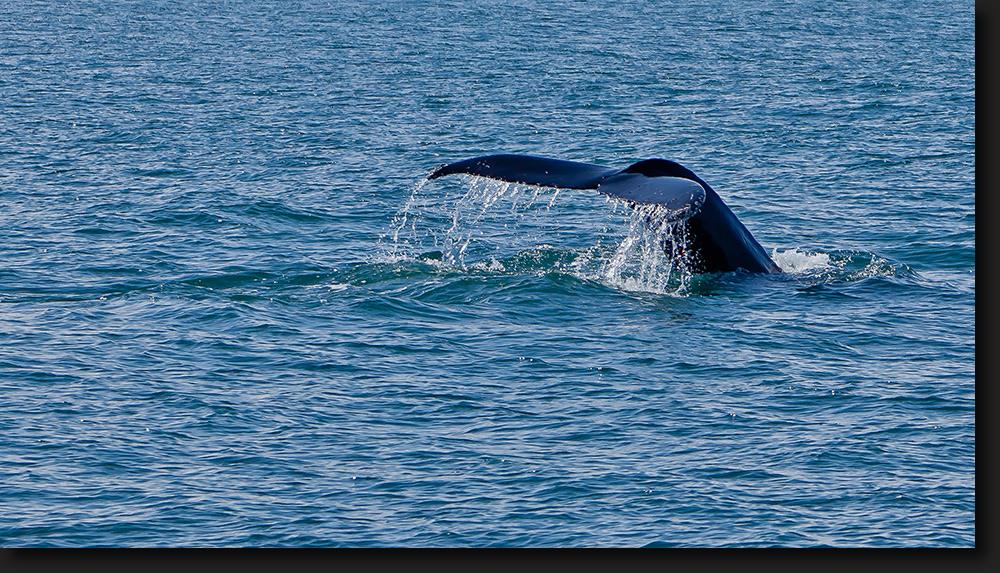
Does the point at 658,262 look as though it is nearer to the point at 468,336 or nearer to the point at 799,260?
the point at 799,260

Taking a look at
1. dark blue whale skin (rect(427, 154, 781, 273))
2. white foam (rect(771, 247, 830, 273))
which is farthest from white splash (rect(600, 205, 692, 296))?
white foam (rect(771, 247, 830, 273))

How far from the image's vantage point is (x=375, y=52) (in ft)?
182

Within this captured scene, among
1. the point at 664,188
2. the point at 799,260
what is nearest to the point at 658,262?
the point at 799,260

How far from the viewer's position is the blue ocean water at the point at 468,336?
1195 centimetres

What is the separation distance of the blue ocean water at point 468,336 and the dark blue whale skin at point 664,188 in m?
0.42

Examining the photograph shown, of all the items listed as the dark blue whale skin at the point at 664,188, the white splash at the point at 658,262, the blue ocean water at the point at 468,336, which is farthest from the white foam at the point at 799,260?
the white splash at the point at 658,262

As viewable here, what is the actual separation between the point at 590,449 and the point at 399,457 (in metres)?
1.85

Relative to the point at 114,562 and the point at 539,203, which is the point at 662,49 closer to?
the point at 539,203

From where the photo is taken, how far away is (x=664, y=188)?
15227mm

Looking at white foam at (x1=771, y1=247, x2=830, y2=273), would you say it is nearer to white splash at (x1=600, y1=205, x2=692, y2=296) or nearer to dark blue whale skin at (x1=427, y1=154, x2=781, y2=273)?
dark blue whale skin at (x1=427, y1=154, x2=781, y2=273)

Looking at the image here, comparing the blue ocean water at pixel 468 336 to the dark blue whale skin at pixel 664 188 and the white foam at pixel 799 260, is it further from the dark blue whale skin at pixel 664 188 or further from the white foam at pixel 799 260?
the dark blue whale skin at pixel 664 188

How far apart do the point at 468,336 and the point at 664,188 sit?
3.36 m

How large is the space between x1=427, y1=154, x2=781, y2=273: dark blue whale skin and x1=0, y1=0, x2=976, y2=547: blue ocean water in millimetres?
420

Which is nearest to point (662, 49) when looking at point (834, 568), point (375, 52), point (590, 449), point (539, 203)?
point (375, 52)
